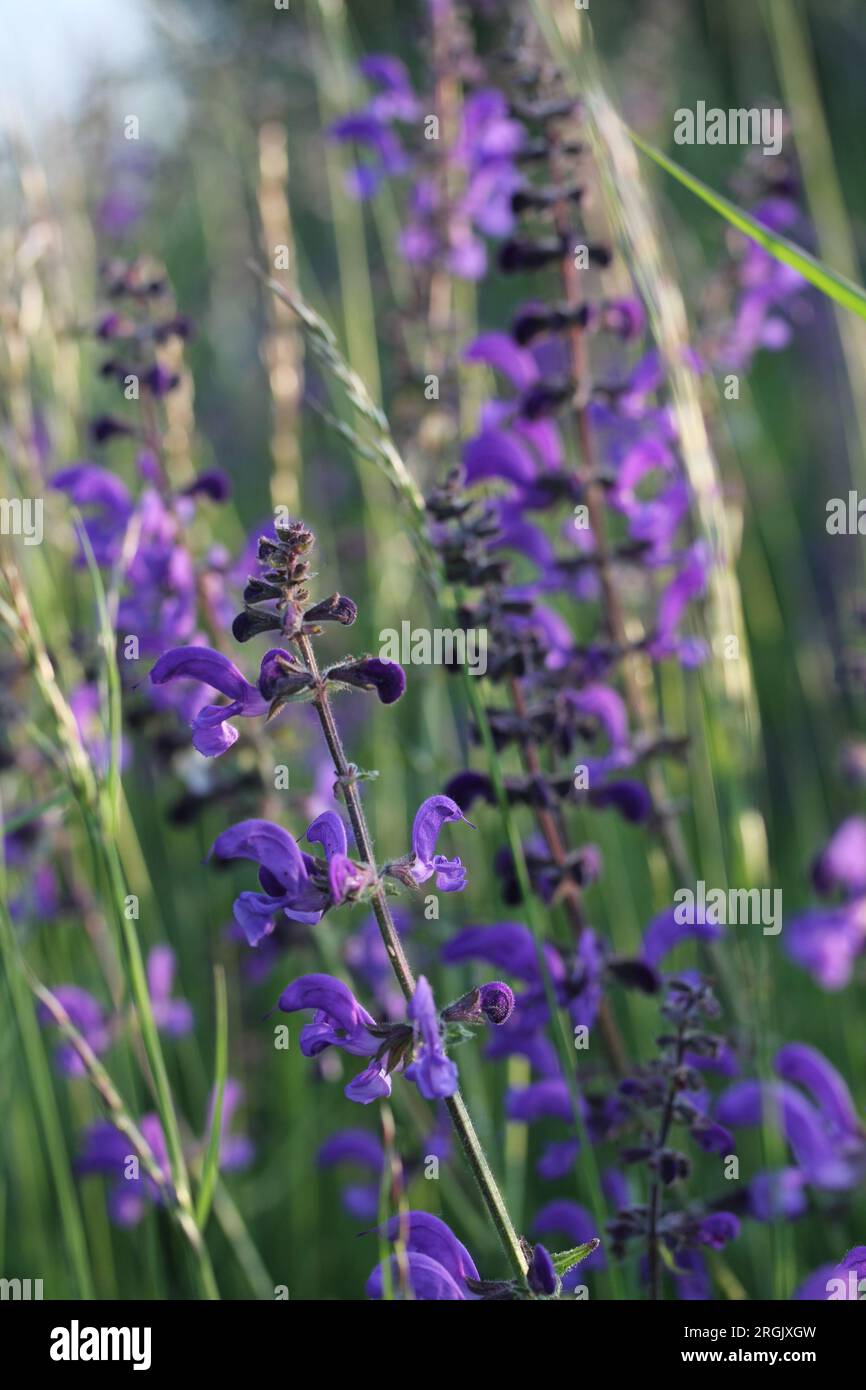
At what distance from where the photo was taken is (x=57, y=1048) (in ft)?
9.83

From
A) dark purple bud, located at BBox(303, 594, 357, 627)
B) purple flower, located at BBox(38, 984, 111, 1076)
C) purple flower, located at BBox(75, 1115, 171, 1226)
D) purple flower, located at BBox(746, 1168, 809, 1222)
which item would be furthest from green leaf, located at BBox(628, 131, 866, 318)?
purple flower, located at BBox(38, 984, 111, 1076)

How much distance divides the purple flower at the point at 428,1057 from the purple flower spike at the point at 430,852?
0.41ft

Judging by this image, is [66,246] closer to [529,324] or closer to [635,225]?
[529,324]

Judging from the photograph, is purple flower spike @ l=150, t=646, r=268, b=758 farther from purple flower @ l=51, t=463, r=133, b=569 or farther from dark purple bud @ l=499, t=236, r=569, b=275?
dark purple bud @ l=499, t=236, r=569, b=275

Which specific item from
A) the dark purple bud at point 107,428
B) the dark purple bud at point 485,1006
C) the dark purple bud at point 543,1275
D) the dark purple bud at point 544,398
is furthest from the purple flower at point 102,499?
the dark purple bud at point 543,1275

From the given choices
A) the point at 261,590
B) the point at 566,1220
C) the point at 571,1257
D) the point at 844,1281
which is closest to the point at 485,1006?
the point at 571,1257

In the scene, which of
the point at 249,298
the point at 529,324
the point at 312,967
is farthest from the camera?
the point at 249,298

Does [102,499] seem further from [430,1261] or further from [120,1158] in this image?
[430,1261]

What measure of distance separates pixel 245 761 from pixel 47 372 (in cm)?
116

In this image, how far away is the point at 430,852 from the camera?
1.32m

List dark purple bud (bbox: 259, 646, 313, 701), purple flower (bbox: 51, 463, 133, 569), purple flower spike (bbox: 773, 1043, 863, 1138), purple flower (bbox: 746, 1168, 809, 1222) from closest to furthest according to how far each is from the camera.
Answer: dark purple bud (bbox: 259, 646, 313, 701) → purple flower (bbox: 746, 1168, 809, 1222) → purple flower spike (bbox: 773, 1043, 863, 1138) → purple flower (bbox: 51, 463, 133, 569)

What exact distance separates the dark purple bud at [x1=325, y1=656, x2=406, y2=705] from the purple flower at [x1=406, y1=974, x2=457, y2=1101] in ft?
0.96

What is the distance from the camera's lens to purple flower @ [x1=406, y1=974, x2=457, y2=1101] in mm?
1137
